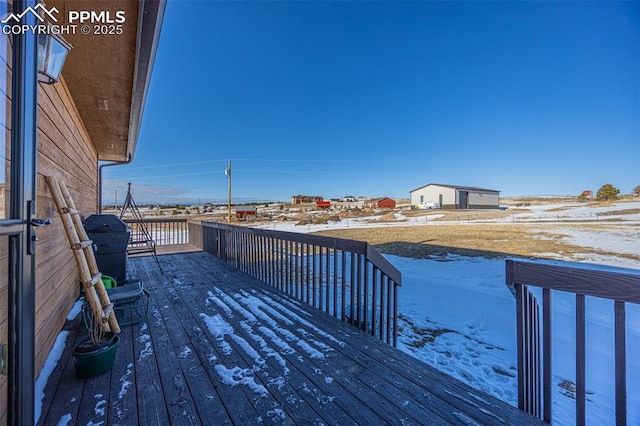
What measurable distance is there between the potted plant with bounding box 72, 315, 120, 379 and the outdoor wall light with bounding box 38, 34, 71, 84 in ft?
5.11

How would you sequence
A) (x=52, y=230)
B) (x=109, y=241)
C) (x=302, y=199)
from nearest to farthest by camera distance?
(x=52, y=230) → (x=109, y=241) → (x=302, y=199)

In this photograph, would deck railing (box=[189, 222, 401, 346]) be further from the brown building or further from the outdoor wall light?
the outdoor wall light

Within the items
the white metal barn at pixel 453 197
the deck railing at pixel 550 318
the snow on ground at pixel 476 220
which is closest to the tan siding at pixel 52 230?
the deck railing at pixel 550 318

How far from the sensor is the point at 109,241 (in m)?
3.36

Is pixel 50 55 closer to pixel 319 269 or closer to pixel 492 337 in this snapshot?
pixel 319 269

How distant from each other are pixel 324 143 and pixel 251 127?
25.8 feet

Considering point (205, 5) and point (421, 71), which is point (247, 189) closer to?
point (421, 71)

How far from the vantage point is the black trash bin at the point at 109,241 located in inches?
129

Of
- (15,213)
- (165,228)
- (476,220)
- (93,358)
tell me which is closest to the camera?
(15,213)

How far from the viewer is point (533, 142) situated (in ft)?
77.1

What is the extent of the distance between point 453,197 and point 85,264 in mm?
33384

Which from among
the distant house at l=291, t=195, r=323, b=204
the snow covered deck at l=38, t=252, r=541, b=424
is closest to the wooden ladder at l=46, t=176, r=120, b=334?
the snow covered deck at l=38, t=252, r=541, b=424

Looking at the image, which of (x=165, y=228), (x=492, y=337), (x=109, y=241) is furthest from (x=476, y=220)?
(x=109, y=241)

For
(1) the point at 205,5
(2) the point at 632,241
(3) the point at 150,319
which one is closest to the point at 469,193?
(2) the point at 632,241
